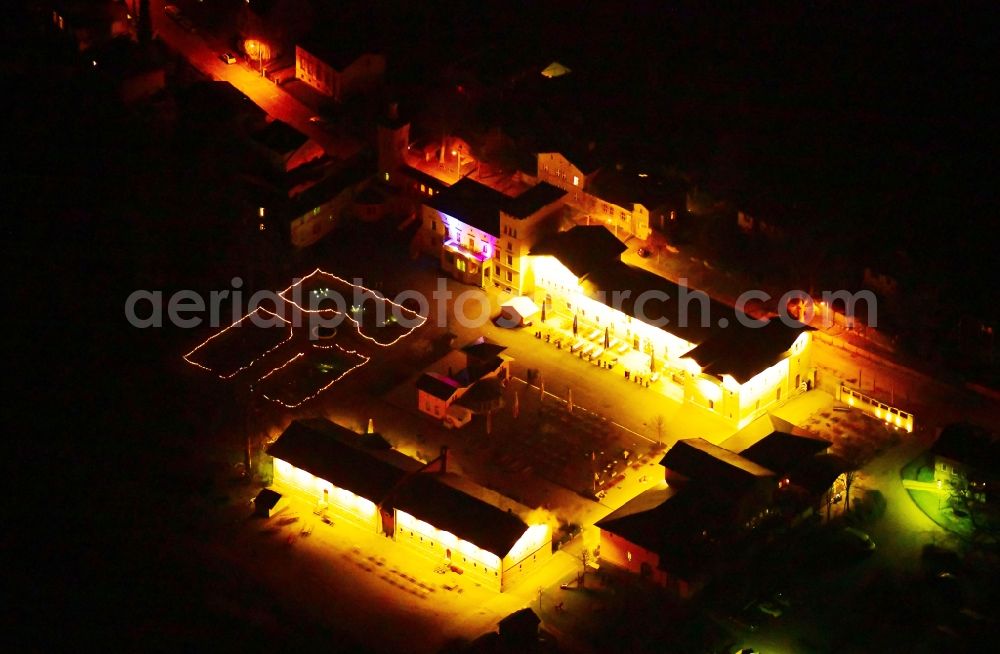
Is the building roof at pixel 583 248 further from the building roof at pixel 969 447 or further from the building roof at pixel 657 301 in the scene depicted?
the building roof at pixel 969 447

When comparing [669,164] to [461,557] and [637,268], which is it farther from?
[461,557]

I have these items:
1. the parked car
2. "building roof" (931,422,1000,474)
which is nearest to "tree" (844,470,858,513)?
A: the parked car

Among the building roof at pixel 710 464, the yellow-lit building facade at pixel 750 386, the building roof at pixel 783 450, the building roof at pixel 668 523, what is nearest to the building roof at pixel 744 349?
the yellow-lit building facade at pixel 750 386

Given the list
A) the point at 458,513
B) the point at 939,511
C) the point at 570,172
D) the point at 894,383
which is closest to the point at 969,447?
the point at 939,511

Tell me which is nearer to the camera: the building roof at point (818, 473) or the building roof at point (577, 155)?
the building roof at point (818, 473)

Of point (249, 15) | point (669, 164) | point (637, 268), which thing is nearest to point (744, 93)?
point (669, 164)

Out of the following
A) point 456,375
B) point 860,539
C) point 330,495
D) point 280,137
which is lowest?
point 330,495

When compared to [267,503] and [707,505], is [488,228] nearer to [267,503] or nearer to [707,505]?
[267,503]
